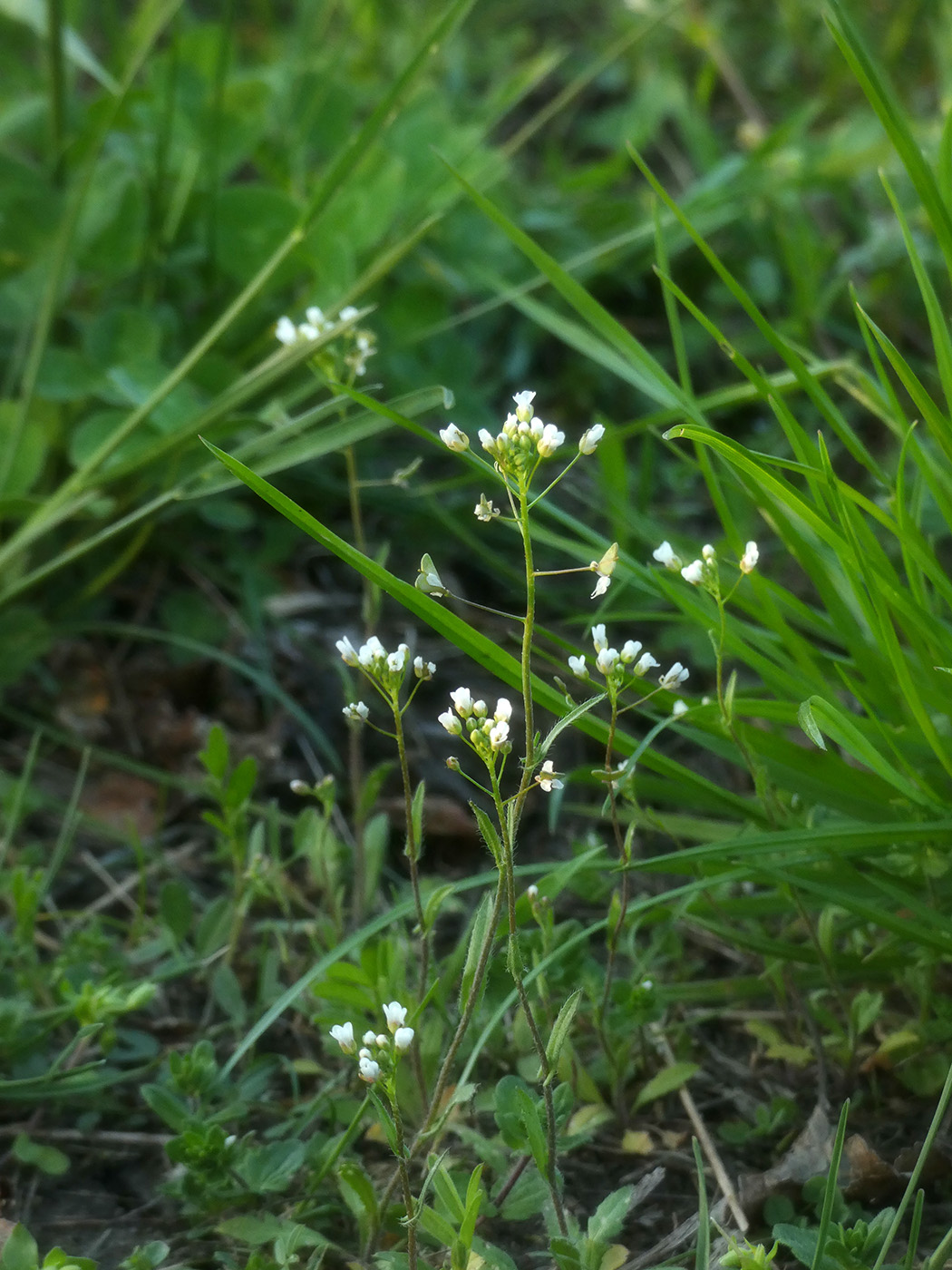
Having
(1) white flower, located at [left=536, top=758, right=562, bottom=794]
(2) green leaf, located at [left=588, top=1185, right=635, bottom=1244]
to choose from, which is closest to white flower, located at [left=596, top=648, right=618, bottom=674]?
(1) white flower, located at [left=536, top=758, right=562, bottom=794]

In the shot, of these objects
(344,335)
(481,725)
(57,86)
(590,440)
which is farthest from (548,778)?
(57,86)

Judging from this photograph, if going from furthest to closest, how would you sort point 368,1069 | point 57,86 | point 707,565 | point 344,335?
point 57,86 → point 344,335 → point 707,565 → point 368,1069

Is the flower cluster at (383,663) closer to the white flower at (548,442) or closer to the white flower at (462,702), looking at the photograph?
the white flower at (462,702)

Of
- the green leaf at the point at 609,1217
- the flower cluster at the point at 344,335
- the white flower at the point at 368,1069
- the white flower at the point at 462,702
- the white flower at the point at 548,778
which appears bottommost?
the green leaf at the point at 609,1217

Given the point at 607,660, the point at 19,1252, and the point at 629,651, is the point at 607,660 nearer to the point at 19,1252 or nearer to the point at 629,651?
the point at 629,651

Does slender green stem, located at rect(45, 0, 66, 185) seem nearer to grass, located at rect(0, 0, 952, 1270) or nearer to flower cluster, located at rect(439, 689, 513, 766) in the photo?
grass, located at rect(0, 0, 952, 1270)

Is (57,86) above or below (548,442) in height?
above

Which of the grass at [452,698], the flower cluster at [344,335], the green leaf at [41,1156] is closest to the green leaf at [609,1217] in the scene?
the grass at [452,698]
